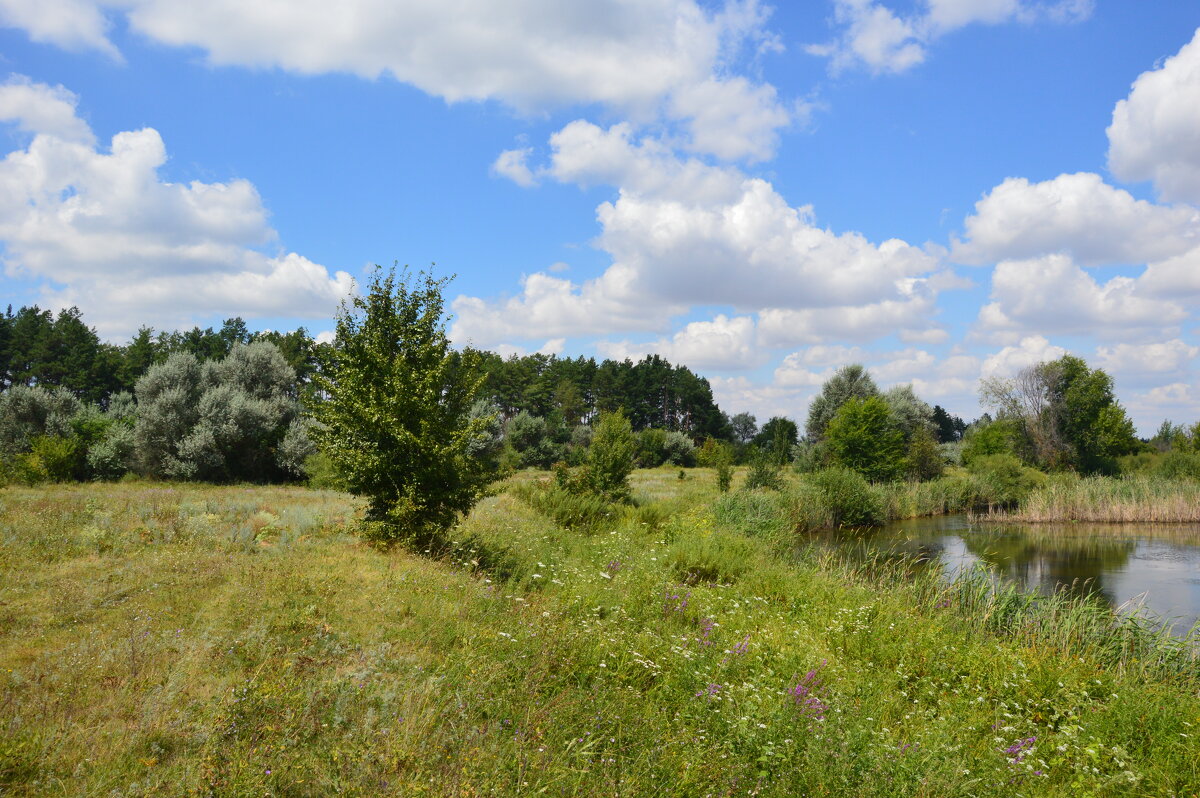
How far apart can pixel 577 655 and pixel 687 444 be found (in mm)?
55274

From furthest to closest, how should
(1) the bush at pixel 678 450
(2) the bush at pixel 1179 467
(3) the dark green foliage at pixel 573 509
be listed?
(1) the bush at pixel 678 450
(2) the bush at pixel 1179 467
(3) the dark green foliage at pixel 573 509

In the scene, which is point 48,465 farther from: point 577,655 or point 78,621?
point 577,655

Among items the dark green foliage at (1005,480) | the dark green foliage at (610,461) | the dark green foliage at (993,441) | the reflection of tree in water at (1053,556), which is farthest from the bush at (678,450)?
the dark green foliage at (610,461)

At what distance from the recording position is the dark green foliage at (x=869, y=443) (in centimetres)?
3753

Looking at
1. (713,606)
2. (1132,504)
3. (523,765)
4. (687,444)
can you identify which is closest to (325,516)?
(713,606)

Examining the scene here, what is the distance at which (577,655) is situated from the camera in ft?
23.7

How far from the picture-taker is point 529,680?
623 centimetres

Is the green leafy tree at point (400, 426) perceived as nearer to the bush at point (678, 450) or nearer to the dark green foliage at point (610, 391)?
the bush at point (678, 450)

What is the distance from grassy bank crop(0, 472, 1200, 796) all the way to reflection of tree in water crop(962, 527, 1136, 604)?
629 cm

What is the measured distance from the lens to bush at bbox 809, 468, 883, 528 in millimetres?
27812

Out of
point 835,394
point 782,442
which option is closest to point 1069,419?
point 835,394

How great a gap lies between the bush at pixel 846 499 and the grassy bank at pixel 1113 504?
18.7 feet

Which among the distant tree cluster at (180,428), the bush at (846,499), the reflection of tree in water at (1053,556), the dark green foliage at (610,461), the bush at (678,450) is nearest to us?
the reflection of tree in water at (1053,556)

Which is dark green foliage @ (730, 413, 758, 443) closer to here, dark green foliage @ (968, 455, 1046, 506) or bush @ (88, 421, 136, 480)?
dark green foliage @ (968, 455, 1046, 506)
